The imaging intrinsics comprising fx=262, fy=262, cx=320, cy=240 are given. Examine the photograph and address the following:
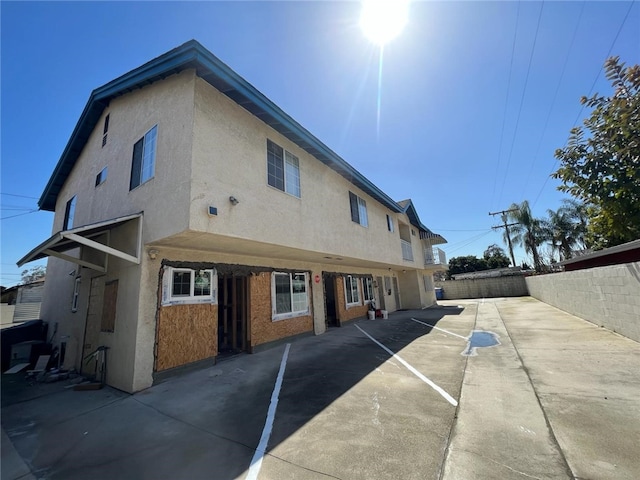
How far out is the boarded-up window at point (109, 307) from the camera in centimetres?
710

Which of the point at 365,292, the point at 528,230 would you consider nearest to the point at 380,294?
the point at 365,292

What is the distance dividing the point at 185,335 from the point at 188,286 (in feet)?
4.13

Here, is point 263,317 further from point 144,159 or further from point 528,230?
point 528,230

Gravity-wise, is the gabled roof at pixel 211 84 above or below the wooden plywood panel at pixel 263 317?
above

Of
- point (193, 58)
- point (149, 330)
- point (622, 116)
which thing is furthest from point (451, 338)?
point (193, 58)

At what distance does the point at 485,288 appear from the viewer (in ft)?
97.9

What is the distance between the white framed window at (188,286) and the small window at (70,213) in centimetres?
850

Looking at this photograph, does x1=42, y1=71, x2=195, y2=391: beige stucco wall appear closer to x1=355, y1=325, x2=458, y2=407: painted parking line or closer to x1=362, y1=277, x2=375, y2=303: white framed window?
x1=355, y1=325, x2=458, y2=407: painted parking line

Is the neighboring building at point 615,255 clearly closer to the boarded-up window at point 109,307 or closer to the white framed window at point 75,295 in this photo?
the boarded-up window at point 109,307

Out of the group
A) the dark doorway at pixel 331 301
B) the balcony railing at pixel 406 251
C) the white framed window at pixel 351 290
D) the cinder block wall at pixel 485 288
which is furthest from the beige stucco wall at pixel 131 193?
the cinder block wall at pixel 485 288

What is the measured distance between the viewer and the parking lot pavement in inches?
115

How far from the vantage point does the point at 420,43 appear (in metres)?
8.02

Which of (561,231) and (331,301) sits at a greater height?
(561,231)

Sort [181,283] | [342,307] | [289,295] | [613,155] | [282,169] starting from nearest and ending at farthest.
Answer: [613,155] → [181,283] → [282,169] → [289,295] → [342,307]
